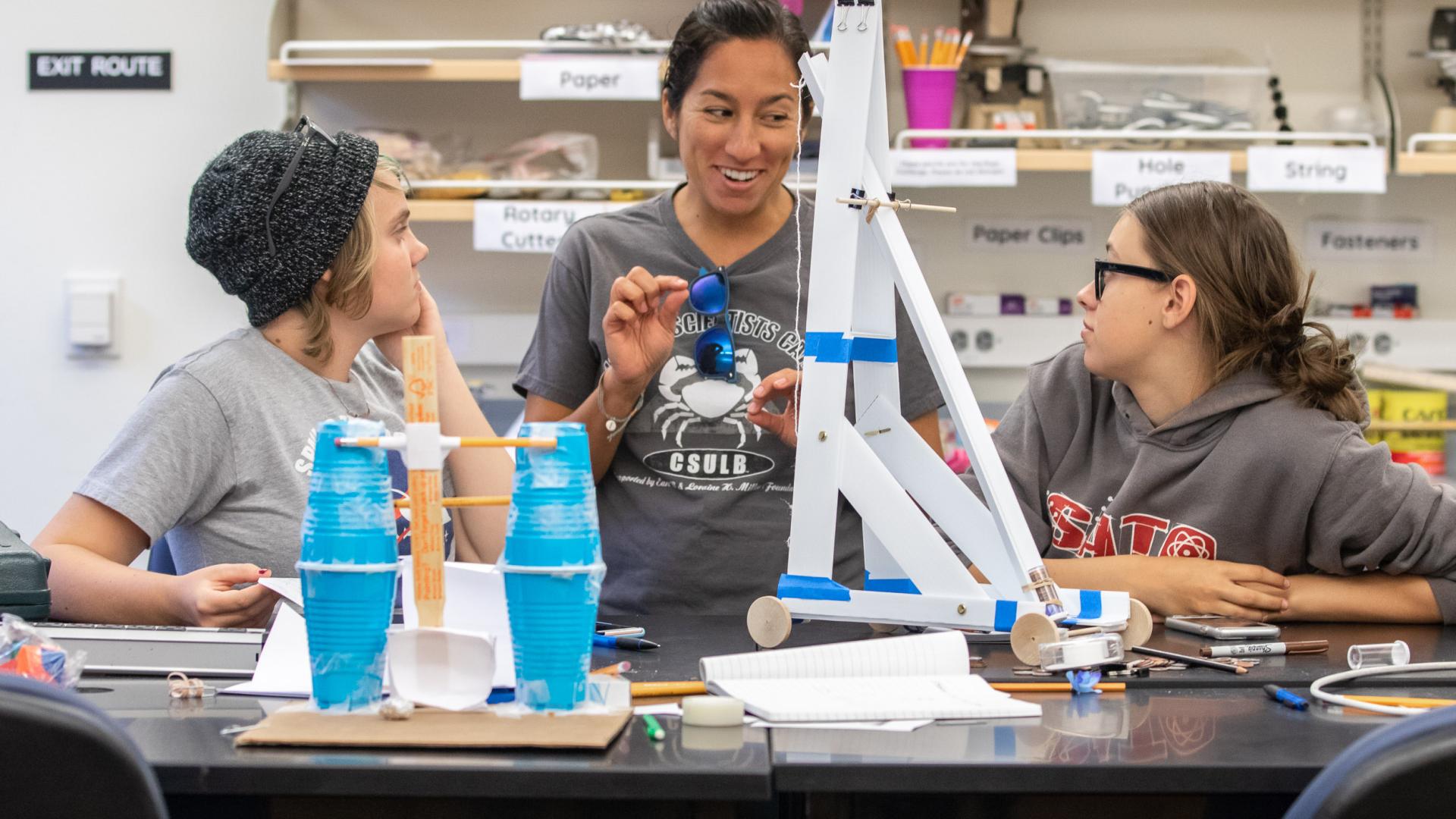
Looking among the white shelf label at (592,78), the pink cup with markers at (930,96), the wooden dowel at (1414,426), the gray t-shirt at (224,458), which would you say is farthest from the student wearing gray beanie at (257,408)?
the wooden dowel at (1414,426)

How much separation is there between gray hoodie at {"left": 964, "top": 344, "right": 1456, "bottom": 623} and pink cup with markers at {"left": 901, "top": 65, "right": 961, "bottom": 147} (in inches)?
39.4

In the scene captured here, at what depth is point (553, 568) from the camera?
2.83 ft

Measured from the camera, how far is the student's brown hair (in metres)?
1.55

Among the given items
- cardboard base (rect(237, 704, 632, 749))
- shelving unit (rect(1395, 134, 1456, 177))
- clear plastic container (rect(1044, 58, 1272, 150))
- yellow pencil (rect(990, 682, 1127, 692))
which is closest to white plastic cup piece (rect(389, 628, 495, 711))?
cardboard base (rect(237, 704, 632, 749))

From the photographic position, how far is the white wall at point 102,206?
2.72 metres

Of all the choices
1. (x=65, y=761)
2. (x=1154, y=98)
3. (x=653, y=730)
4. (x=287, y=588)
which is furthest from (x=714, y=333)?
(x=1154, y=98)

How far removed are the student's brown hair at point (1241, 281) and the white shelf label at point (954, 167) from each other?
2.70ft

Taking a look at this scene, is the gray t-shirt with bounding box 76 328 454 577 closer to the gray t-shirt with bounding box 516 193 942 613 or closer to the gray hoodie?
the gray t-shirt with bounding box 516 193 942 613

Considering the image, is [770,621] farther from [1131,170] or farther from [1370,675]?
[1131,170]

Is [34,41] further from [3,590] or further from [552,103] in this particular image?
[3,590]

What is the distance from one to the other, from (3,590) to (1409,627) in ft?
4.49

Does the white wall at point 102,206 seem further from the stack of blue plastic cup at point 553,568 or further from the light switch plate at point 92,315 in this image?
the stack of blue plastic cup at point 553,568

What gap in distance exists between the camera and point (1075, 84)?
260 centimetres

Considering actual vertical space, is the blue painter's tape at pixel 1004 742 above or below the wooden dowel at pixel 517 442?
below
